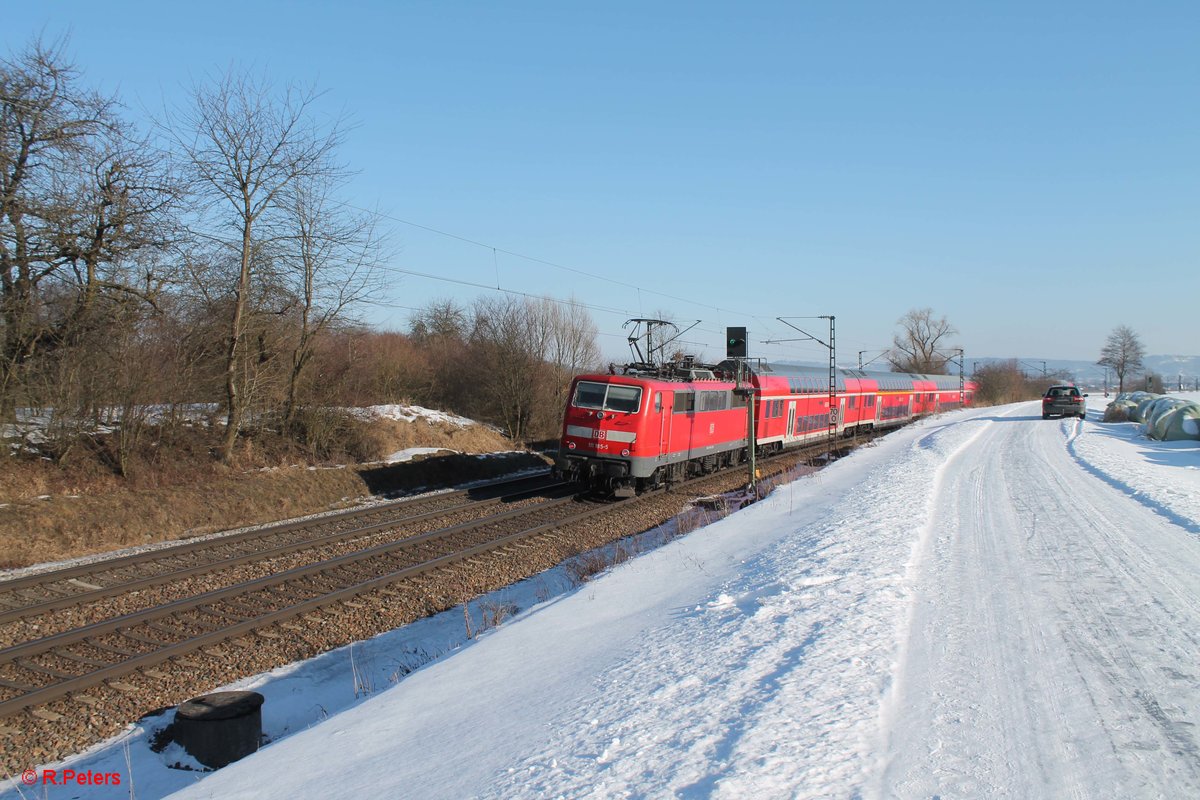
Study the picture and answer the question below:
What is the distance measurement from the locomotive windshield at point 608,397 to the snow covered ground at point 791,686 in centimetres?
717

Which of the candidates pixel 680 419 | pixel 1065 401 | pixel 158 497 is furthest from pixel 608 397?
pixel 1065 401

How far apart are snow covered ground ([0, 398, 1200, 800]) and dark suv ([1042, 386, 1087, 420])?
33.6m

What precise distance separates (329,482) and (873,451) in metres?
17.0

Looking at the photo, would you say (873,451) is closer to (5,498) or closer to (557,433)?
(557,433)

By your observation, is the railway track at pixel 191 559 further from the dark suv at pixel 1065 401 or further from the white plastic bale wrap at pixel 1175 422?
the dark suv at pixel 1065 401

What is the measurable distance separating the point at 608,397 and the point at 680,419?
2.36m

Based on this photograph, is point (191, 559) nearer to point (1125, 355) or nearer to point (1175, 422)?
point (1175, 422)

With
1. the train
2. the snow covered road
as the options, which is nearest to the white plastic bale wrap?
the train

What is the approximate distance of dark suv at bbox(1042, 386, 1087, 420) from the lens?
3897 cm

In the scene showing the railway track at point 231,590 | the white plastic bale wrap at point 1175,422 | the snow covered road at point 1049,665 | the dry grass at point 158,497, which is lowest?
the railway track at point 231,590

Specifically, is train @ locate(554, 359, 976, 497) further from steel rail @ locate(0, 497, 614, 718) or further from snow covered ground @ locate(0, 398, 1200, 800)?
snow covered ground @ locate(0, 398, 1200, 800)

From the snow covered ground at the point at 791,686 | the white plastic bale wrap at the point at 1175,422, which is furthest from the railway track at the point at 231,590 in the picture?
the white plastic bale wrap at the point at 1175,422

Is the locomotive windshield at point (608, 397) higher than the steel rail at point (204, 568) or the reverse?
higher

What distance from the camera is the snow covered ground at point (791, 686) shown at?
12.2 ft
